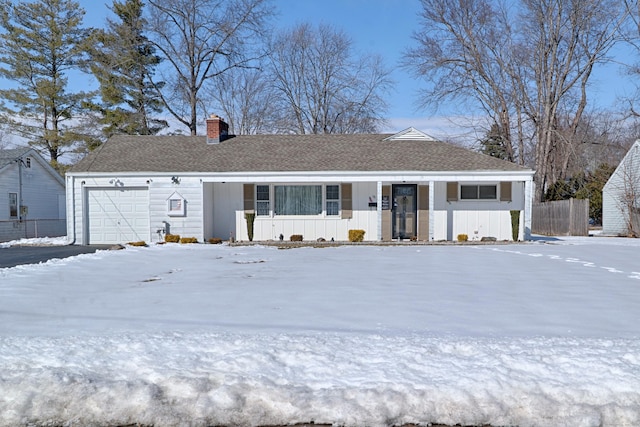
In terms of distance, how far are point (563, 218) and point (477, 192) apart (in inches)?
357

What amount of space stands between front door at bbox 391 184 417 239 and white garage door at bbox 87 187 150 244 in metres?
9.20

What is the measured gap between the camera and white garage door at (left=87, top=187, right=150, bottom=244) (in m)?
15.9

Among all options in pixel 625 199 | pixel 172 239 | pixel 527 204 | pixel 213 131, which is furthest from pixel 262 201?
pixel 625 199

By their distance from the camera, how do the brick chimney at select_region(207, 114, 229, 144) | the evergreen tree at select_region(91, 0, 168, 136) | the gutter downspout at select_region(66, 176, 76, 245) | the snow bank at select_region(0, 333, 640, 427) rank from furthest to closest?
the evergreen tree at select_region(91, 0, 168, 136), the brick chimney at select_region(207, 114, 229, 144), the gutter downspout at select_region(66, 176, 76, 245), the snow bank at select_region(0, 333, 640, 427)

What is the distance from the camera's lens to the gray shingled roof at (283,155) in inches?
620

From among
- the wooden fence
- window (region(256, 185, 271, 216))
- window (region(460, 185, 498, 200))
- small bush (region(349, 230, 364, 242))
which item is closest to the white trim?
window (region(256, 185, 271, 216))

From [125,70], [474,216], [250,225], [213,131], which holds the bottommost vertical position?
[250,225]

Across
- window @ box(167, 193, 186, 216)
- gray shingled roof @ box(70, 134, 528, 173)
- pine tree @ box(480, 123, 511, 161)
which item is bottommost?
window @ box(167, 193, 186, 216)

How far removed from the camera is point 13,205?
73.5 ft

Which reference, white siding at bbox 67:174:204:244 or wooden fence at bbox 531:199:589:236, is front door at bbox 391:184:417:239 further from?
wooden fence at bbox 531:199:589:236

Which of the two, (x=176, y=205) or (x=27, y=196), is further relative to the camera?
(x=27, y=196)

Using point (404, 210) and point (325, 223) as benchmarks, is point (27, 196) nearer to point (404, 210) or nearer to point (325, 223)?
point (325, 223)

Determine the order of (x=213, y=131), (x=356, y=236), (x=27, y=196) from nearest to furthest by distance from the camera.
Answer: (x=356, y=236)
(x=213, y=131)
(x=27, y=196)

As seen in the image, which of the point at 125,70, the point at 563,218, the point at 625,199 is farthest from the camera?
the point at 125,70
